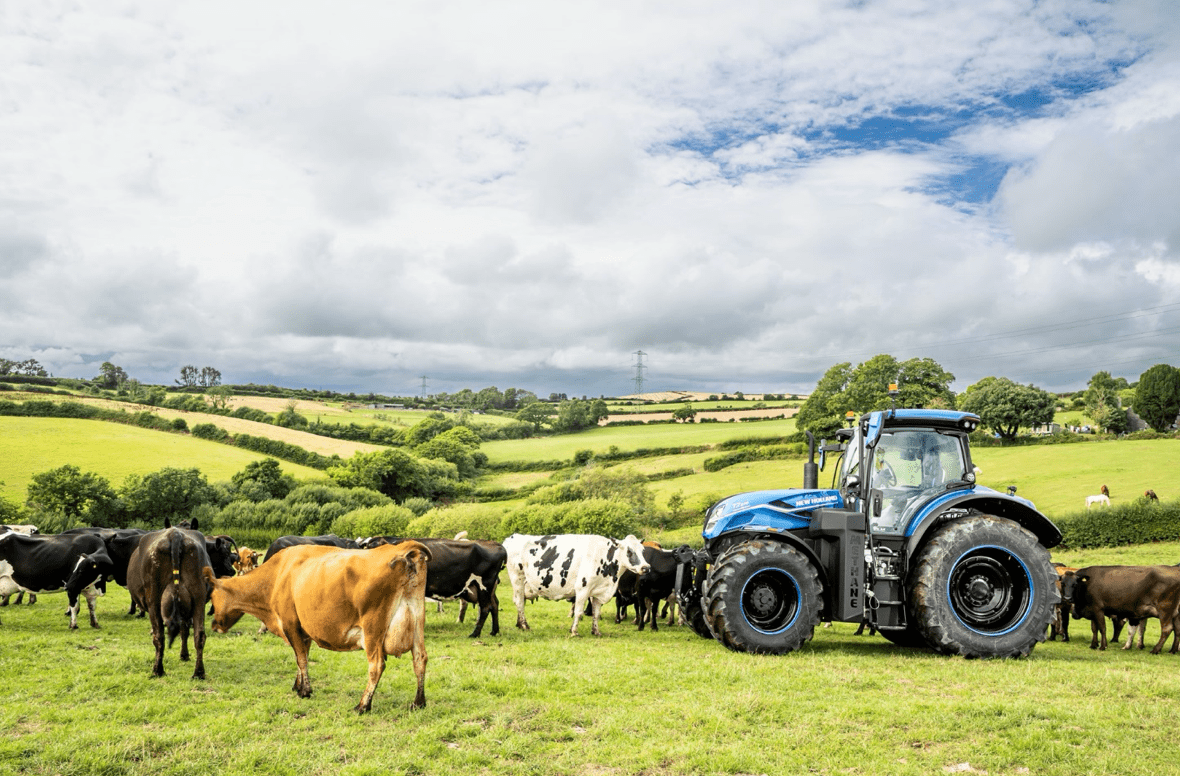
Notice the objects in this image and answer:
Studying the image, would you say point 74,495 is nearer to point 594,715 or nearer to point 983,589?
point 594,715

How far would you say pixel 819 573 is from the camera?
10.3 m

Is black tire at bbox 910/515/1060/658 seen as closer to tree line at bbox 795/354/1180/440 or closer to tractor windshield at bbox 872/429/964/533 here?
tractor windshield at bbox 872/429/964/533

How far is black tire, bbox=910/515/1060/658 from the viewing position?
9.59 meters

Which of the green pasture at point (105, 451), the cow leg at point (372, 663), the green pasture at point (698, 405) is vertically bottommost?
the green pasture at point (105, 451)

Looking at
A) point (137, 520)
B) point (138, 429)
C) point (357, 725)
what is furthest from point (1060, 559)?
point (138, 429)

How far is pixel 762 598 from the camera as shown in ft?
33.2

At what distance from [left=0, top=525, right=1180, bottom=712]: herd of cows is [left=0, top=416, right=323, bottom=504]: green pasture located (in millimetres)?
41120

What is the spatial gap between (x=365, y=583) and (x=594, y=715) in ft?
8.67

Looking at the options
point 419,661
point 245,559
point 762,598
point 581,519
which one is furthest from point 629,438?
point 419,661

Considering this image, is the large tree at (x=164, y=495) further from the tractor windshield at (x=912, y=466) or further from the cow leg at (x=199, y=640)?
the tractor windshield at (x=912, y=466)

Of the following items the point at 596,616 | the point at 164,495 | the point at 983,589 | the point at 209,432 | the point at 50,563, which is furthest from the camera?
the point at 209,432

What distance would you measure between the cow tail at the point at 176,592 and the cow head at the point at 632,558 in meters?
7.35

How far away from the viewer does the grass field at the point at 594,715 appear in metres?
5.87

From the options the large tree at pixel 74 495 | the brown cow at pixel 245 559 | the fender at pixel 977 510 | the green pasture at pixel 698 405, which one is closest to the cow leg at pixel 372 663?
the fender at pixel 977 510
